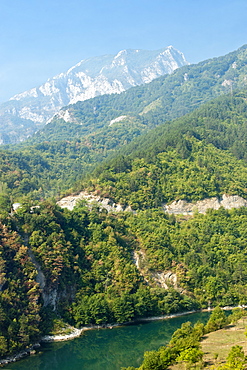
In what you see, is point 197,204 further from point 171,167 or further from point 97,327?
point 97,327

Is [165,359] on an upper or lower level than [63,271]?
lower

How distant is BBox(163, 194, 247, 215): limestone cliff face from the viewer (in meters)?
130

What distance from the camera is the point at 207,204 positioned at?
130 metres

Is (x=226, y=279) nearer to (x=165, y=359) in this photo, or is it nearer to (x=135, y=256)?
(x=135, y=256)

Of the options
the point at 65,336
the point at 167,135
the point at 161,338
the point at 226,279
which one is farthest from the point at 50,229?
the point at 167,135

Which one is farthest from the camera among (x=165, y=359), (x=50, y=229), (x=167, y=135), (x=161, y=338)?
(x=167, y=135)

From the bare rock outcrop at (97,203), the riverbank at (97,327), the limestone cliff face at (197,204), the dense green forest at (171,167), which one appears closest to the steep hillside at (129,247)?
the dense green forest at (171,167)

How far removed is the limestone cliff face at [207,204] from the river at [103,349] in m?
52.1

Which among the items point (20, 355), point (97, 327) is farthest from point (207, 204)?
point (20, 355)

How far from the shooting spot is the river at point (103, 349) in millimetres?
62344

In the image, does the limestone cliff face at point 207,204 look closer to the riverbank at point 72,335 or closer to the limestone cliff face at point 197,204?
the limestone cliff face at point 197,204

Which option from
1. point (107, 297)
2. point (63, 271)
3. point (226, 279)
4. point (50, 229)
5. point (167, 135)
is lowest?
point (226, 279)

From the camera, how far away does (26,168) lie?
614ft

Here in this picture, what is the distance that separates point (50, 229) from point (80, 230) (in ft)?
42.0
